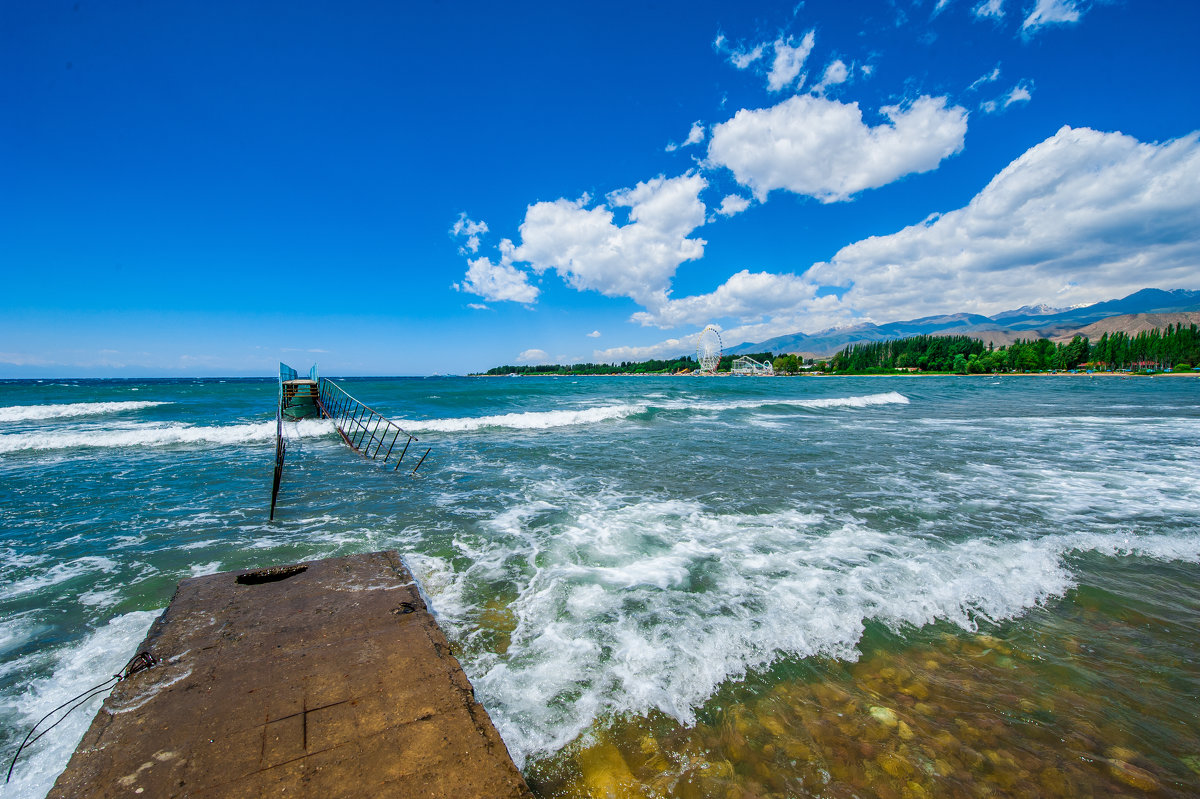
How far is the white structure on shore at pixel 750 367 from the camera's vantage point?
501 ft

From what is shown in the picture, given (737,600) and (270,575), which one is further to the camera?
(737,600)

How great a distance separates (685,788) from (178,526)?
9.59m

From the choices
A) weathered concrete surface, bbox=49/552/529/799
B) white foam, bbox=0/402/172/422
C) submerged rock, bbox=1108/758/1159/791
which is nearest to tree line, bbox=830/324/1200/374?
submerged rock, bbox=1108/758/1159/791

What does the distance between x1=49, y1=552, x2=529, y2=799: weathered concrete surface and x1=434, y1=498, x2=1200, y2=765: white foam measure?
2.63ft

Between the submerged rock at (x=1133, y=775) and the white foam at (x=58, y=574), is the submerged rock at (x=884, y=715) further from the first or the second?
the white foam at (x=58, y=574)

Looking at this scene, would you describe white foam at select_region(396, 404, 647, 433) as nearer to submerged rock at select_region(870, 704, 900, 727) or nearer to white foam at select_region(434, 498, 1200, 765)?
white foam at select_region(434, 498, 1200, 765)

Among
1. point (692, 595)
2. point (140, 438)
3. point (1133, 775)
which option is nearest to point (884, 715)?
point (1133, 775)

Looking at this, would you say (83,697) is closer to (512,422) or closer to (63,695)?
(63,695)

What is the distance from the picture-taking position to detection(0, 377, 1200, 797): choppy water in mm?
3039

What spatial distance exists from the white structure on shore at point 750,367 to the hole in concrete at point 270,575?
15844 cm

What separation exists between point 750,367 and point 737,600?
16251cm

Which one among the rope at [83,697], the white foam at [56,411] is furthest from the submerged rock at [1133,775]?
the white foam at [56,411]

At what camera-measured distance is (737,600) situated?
203 inches

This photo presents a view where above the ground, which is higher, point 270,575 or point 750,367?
point 750,367
